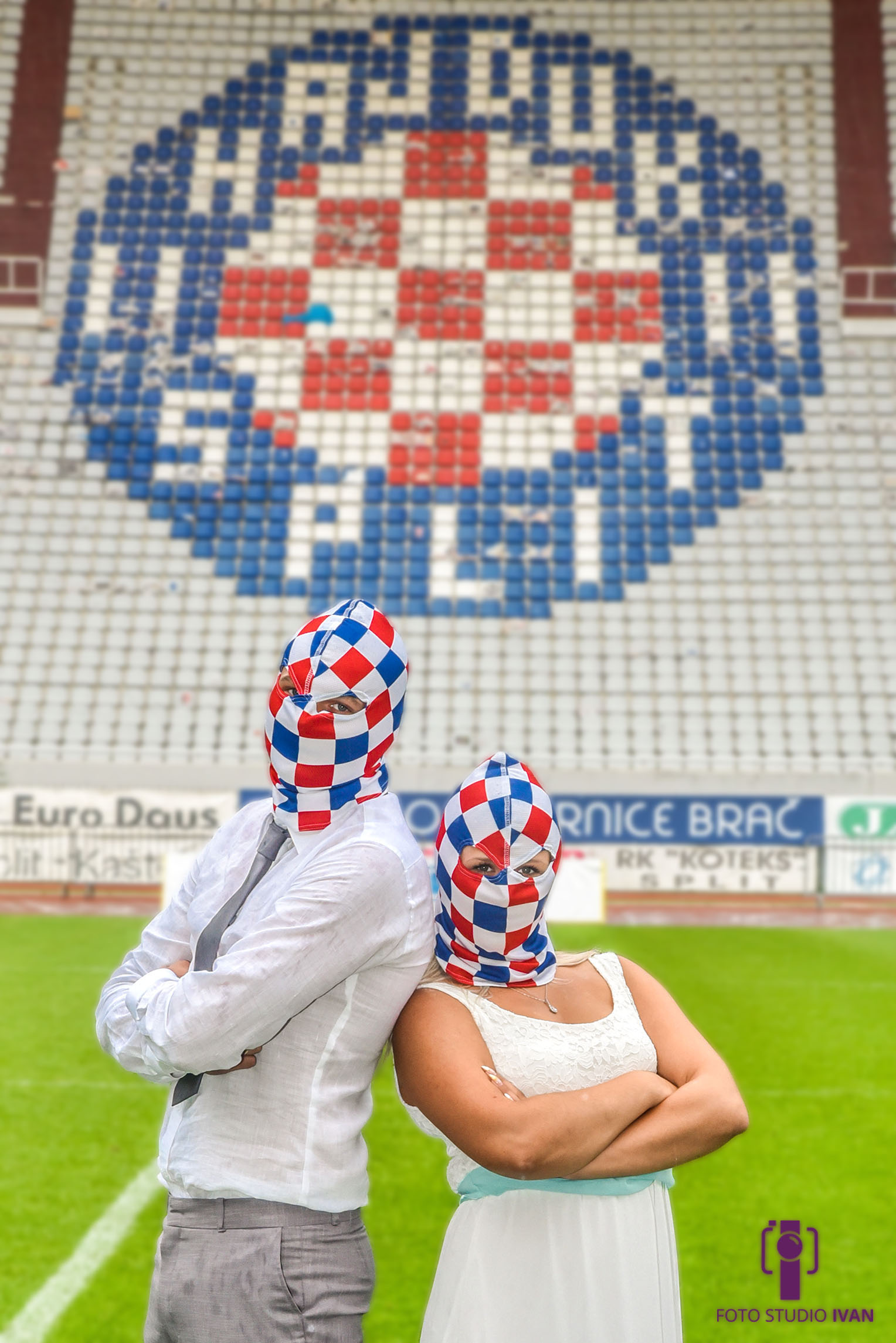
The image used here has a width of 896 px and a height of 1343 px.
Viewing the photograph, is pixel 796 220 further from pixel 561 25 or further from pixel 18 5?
pixel 18 5

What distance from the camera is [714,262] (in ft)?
58.2

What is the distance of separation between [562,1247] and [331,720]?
3.04 ft

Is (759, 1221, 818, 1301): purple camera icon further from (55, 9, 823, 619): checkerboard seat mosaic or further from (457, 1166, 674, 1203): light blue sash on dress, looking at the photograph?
(55, 9, 823, 619): checkerboard seat mosaic

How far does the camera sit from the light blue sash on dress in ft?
6.11

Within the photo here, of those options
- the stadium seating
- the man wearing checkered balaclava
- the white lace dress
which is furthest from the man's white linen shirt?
the stadium seating

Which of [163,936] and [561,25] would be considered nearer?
[163,936]

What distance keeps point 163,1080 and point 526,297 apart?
56.1 feet

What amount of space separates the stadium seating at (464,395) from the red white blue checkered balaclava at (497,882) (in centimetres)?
1253

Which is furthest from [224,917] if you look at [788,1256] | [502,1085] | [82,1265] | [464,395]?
[464,395]

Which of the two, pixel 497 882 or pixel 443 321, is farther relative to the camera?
pixel 443 321

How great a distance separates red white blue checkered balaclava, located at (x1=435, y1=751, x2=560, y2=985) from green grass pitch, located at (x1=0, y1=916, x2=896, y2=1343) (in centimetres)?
267

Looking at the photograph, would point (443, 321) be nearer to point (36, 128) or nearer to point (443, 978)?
point (36, 128)

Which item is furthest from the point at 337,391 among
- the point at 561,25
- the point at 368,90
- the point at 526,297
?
the point at 561,25

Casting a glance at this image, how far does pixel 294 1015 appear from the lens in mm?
1742
